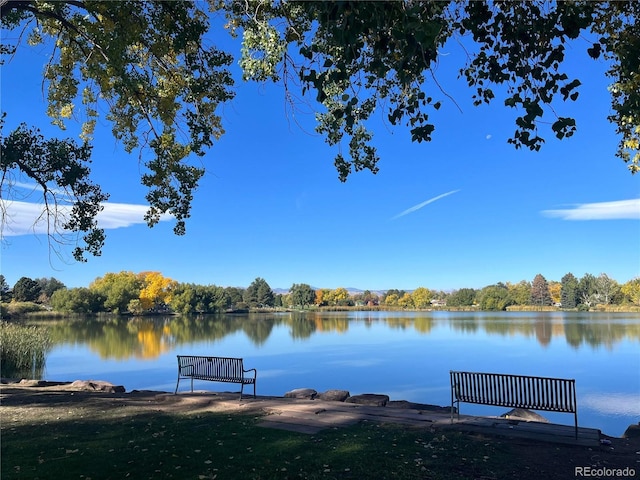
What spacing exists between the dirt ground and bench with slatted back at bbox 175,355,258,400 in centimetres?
42

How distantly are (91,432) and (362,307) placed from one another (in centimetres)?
11725

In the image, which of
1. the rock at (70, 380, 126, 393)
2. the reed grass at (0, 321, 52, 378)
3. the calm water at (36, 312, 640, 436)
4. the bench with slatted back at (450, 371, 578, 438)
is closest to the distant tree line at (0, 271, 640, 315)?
the calm water at (36, 312, 640, 436)

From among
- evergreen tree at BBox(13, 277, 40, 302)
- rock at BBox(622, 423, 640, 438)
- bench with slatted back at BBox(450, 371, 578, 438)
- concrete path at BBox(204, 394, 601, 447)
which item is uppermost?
evergreen tree at BBox(13, 277, 40, 302)

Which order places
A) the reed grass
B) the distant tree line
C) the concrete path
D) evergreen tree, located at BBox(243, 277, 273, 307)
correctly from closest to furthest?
the concrete path → the reed grass → the distant tree line → evergreen tree, located at BBox(243, 277, 273, 307)

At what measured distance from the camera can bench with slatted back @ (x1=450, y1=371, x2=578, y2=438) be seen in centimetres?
630

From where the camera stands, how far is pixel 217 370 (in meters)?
9.33

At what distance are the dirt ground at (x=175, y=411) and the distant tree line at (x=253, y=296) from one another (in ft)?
147

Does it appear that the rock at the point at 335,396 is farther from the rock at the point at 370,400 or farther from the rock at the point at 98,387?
the rock at the point at 98,387

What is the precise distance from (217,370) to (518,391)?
5862 mm

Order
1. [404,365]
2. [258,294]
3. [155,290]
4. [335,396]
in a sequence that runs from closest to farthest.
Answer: [335,396]
[404,365]
[155,290]
[258,294]

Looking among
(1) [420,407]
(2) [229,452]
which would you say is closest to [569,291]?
(1) [420,407]

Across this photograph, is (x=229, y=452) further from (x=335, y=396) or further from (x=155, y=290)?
(x=155, y=290)

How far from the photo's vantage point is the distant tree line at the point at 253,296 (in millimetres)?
69312

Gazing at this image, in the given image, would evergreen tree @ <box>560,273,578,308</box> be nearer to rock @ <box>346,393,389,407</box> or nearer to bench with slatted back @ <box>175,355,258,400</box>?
rock @ <box>346,393,389,407</box>
